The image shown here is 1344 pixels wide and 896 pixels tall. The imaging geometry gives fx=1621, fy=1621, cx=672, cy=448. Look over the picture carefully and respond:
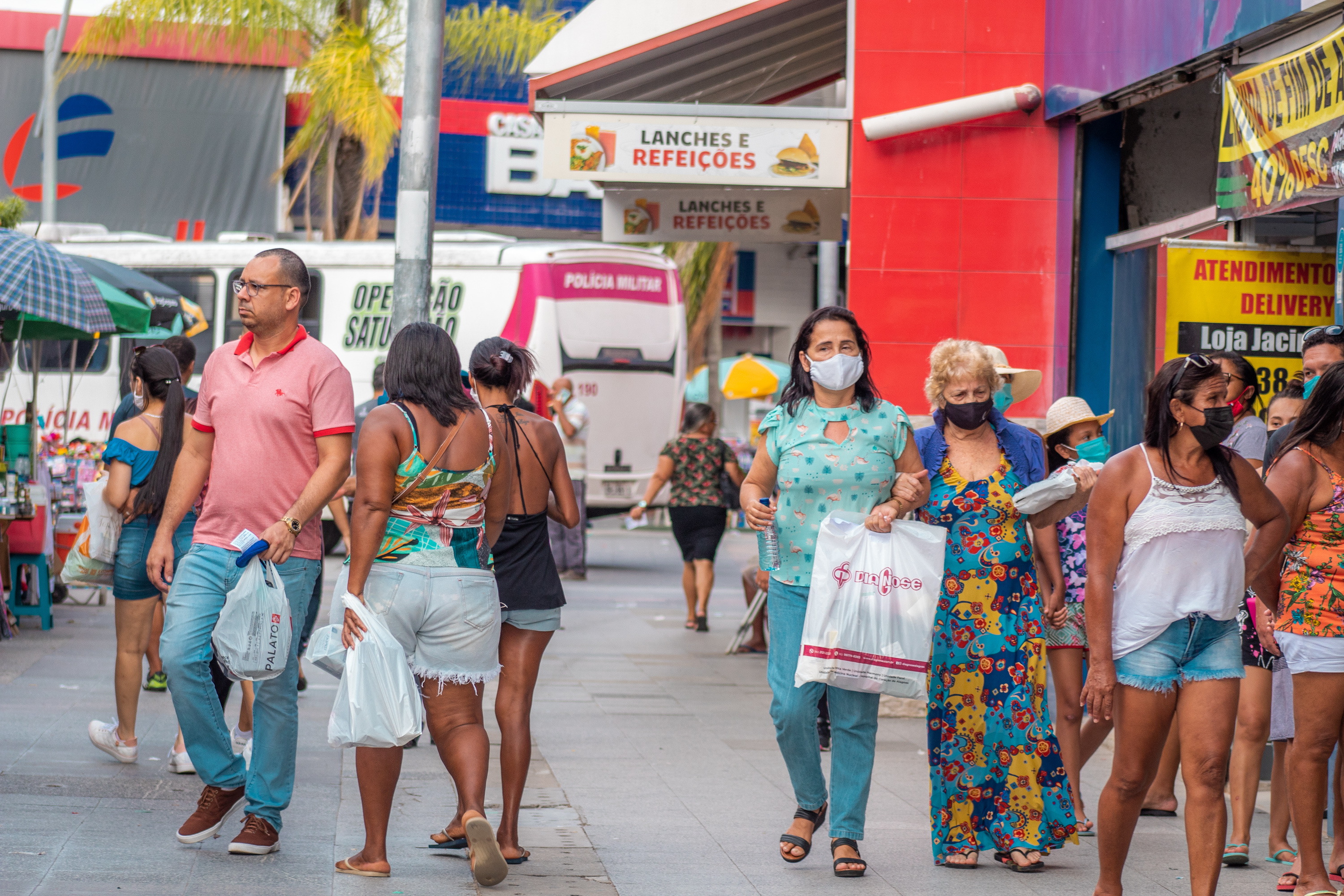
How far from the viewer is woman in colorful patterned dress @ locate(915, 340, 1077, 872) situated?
5766mm

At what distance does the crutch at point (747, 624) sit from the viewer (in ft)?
39.0

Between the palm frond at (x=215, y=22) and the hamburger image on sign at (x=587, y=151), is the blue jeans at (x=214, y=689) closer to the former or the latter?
the hamburger image on sign at (x=587, y=151)

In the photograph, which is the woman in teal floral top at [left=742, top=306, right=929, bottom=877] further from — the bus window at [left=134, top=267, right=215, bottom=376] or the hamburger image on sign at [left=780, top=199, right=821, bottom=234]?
the bus window at [left=134, top=267, right=215, bottom=376]

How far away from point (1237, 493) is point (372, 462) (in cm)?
267

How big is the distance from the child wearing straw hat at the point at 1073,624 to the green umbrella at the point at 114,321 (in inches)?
333

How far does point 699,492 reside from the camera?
43.7 feet

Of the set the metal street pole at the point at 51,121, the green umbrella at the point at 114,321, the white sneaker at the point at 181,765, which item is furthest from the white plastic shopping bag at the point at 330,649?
the metal street pole at the point at 51,121

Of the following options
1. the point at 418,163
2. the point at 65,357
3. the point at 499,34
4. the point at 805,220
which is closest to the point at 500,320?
the point at 65,357

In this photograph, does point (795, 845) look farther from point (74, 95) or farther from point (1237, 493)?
point (74, 95)

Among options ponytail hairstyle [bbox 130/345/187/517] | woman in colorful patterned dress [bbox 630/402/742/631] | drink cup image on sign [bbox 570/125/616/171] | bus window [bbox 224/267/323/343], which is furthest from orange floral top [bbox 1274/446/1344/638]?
bus window [bbox 224/267/323/343]

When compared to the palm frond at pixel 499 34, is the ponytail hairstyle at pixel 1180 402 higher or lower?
lower

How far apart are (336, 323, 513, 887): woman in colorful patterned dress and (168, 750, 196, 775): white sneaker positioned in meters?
1.88

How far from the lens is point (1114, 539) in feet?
16.2

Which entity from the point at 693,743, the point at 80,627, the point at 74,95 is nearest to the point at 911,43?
the point at 693,743
